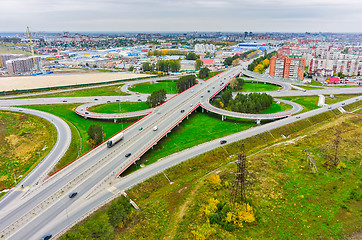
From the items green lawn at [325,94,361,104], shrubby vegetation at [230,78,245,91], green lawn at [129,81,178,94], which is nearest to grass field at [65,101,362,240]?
green lawn at [325,94,361,104]

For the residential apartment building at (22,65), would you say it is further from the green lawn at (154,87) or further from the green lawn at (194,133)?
the green lawn at (194,133)

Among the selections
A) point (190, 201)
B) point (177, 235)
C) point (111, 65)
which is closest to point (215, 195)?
point (190, 201)

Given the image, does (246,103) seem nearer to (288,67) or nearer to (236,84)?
(236,84)

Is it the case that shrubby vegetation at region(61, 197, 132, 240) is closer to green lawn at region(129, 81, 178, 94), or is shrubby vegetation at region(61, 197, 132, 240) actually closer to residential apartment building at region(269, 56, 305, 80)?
green lawn at region(129, 81, 178, 94)

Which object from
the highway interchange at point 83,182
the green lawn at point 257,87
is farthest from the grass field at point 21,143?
the green lawn at point 257,87

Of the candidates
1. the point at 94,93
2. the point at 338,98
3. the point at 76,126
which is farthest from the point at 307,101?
the point at 94,93

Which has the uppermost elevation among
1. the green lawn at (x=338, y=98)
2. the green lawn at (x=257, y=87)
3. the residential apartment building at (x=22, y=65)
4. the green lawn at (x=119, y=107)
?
the residential apartment building at (x=22, y=65)
